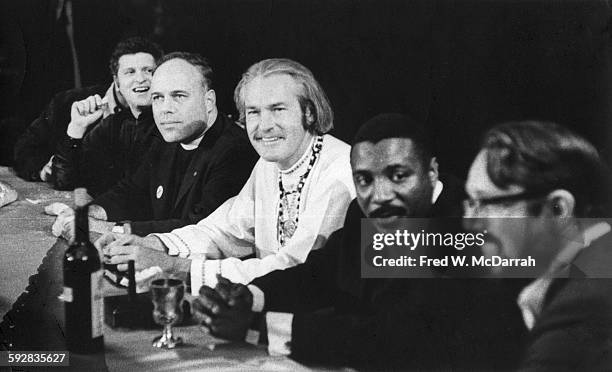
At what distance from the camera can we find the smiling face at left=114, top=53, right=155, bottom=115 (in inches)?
114

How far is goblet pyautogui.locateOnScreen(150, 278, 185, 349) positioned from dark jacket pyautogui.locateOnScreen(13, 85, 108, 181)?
2.42 ft

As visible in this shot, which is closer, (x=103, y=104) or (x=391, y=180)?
(x=391, y=180)

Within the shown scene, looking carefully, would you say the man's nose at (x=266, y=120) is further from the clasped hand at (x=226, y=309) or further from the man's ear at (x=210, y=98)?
the clasped hand at (x=226, y=309)

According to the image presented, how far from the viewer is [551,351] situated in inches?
112

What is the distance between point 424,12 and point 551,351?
4.80 feet

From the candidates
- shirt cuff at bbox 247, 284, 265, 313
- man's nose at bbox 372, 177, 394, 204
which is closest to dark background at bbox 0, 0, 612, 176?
man's nose at bbox 372, 177, 394, 204

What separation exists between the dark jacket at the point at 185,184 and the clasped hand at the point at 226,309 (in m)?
0.31

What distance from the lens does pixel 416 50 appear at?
9.30ft

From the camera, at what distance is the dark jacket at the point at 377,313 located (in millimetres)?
2812

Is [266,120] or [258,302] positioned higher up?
[266,120]

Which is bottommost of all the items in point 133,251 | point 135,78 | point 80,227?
point 133,251

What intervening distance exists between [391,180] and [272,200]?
0.49 metres

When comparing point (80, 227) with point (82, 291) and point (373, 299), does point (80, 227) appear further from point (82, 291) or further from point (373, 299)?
point (373, 299)

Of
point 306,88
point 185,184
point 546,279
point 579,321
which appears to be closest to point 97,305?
point 185,184
